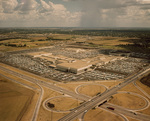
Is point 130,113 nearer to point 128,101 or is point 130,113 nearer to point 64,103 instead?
point 128,101

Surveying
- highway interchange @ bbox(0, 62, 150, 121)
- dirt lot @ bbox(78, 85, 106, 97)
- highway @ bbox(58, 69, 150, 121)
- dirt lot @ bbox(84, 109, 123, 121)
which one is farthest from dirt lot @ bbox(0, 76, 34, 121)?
dirt lot @ bbox(78, 85, 106, 97)

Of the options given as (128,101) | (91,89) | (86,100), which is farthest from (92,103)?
(128,101)

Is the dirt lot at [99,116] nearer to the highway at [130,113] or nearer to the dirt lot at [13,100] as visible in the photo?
the highway at [130,113]

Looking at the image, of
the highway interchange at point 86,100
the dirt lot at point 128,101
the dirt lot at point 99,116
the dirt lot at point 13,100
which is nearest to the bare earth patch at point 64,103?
the highway interchange at point 86,100

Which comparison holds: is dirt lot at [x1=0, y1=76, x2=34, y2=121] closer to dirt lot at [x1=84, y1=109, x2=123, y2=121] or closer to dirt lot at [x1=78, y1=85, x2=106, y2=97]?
dirt lot at [x1=84, y1=109, x2=123, y2=121]

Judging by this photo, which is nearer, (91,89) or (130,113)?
(130,113)

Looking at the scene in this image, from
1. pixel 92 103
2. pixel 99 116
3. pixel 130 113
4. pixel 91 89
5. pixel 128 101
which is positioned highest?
pixel 91 89
